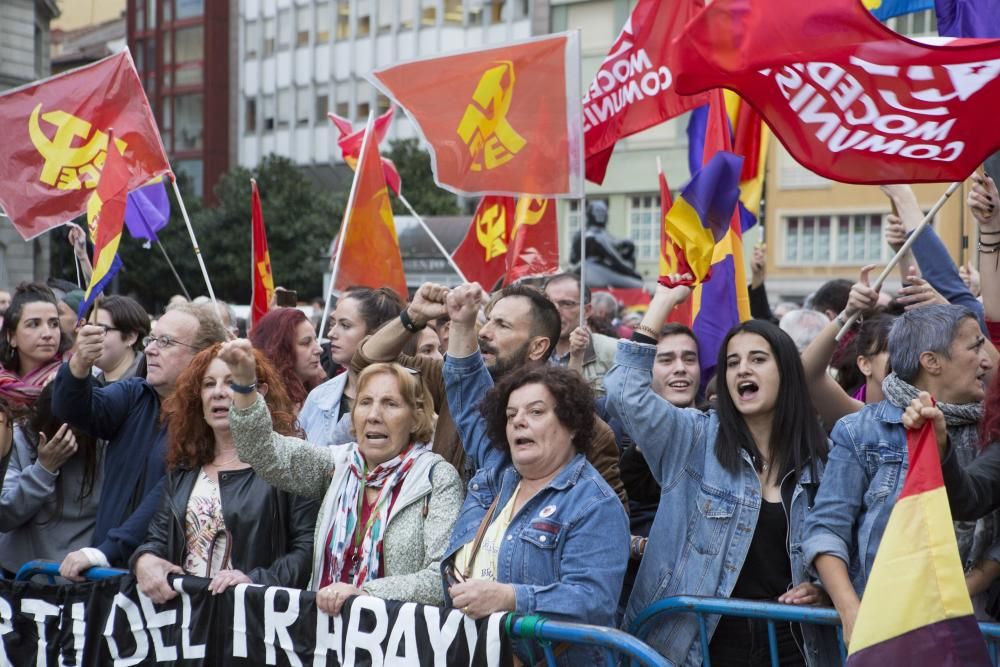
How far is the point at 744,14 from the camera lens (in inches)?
190

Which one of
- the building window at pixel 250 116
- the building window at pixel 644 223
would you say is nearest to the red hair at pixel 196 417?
the building window at pixel 644 223

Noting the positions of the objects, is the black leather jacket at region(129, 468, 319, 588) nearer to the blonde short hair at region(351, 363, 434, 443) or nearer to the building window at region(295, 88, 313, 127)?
the blonde short hair at region(351, 363, 434, 443)

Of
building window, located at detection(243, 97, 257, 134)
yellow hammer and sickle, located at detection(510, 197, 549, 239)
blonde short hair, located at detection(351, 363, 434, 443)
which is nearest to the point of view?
blonde short hair, located at detection(351, 363, 434, 443)

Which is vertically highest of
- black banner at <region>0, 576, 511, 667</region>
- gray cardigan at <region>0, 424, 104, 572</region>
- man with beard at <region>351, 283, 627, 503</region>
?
man with beard at <region>351, 283, 627, 503</region>

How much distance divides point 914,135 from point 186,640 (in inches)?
124

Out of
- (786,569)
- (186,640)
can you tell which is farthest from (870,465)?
(186,640)

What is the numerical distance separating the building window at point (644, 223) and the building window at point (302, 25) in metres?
18.3

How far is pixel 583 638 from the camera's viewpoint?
13.2 feet

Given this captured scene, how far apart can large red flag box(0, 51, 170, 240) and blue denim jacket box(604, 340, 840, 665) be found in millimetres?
4182

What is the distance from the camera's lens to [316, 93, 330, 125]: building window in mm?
57625

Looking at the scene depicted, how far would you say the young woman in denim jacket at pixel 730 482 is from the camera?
4441mm

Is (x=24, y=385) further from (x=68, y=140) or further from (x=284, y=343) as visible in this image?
A: (x=68, y=140)

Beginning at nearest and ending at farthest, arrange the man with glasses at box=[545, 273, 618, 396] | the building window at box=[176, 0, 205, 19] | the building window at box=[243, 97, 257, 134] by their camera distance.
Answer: the man with glasses at box=[545, 273, 618, 396]
the building window at box=[243, 97, 257, 134]
the building window at box=[176, 0, 205, 19]

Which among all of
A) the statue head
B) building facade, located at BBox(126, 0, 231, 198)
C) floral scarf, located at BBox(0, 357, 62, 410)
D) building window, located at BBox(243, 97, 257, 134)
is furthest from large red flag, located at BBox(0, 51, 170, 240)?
building facade, located at BBox(126, 0, 231, 198)
